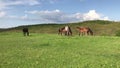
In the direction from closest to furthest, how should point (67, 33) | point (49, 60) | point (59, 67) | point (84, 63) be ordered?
1. point (59, 67)
2. point (84, 63)
3. point (49, 60)
4. point (67, 33)

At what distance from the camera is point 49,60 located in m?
24.2

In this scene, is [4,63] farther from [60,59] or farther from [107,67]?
[107,67]

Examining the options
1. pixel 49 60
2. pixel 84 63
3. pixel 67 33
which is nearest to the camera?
pixel 84 63

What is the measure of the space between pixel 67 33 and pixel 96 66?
4033cm

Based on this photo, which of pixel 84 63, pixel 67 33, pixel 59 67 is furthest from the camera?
pixel 67 33

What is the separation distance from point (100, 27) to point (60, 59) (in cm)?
6842

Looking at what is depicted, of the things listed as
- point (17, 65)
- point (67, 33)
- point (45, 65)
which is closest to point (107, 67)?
point (45, 65)

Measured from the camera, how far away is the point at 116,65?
21828 millimetres

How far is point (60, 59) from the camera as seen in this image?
2470 cm

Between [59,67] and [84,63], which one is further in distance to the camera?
[84,63]

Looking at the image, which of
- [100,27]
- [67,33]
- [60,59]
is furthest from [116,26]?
[60,59]

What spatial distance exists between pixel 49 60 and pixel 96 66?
409 cm

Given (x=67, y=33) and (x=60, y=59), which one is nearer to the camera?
(x=60, y=59)

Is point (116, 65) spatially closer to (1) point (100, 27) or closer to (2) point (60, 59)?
(2) point (60, 59)
